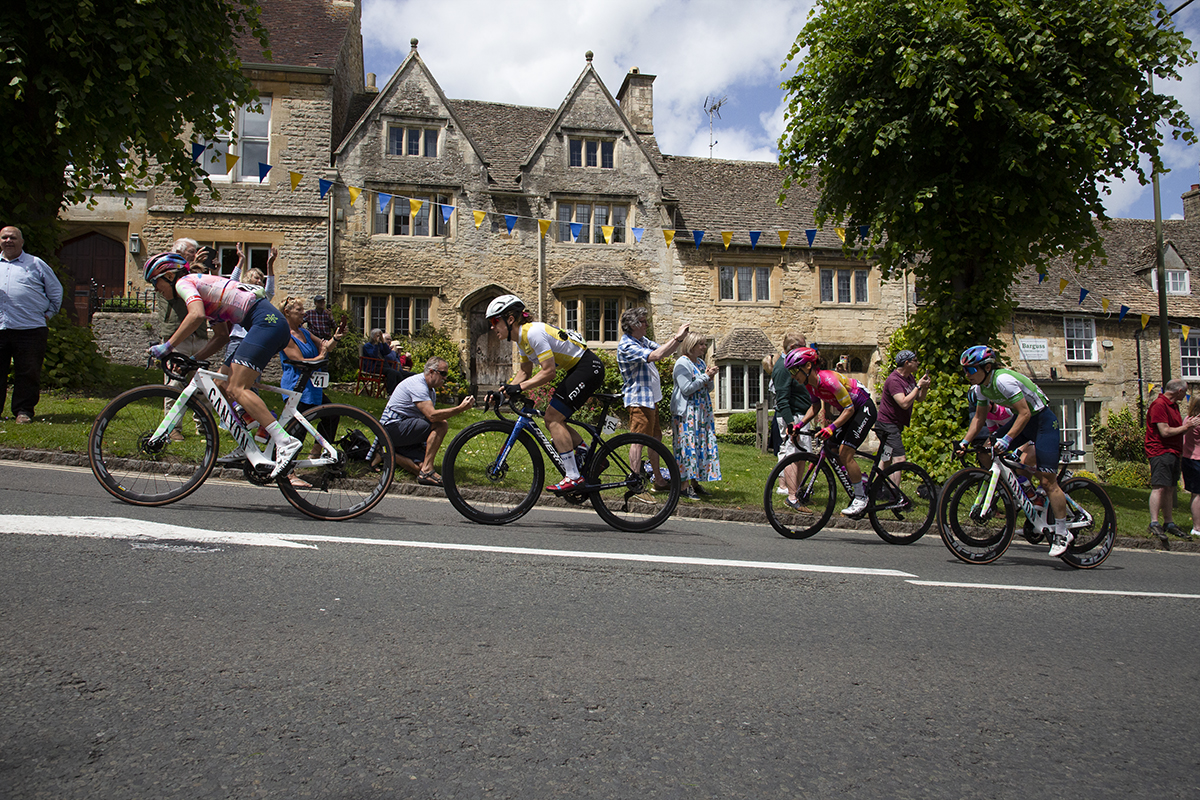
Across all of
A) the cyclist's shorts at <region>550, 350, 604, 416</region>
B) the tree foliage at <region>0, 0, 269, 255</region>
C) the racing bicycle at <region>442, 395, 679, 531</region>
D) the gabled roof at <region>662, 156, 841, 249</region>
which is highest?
the gabled roof at <region>662, 156, 841, 249</region>

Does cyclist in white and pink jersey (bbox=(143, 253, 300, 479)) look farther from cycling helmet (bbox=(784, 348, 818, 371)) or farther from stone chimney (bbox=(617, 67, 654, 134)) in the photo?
stone chimney (bbox=(617, 67, 654, 134))

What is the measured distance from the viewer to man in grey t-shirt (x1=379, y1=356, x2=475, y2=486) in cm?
895

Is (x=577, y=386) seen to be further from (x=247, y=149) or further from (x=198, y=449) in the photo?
(x=247, y=149)

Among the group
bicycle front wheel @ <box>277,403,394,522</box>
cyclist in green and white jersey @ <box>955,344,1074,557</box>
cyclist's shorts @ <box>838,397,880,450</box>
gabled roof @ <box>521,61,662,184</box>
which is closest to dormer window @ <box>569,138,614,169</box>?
gabled roof @ <box>521,61,662,184</box>

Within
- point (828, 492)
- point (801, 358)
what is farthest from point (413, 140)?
point (828, 492)

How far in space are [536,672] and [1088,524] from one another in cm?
646

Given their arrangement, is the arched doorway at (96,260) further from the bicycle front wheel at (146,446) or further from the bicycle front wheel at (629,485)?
the bicycle front wheel at (629,485)

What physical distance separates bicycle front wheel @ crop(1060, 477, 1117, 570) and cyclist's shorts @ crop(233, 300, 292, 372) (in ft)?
23.7

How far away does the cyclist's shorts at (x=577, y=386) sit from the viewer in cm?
698

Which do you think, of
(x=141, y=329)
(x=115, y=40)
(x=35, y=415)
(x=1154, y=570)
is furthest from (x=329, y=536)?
(x=141, y=329)

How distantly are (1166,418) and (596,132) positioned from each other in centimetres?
2190

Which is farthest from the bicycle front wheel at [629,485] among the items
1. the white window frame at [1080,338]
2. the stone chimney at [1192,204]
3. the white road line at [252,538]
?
the stone chimney at [1192,204]

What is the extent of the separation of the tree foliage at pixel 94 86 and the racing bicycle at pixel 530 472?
8482 millimetres

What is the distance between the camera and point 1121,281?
1308 inches
